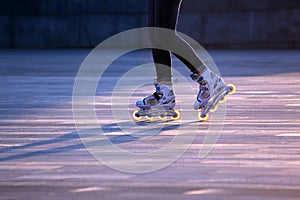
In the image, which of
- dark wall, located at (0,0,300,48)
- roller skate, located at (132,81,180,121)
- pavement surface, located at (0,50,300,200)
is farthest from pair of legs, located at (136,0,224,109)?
dark wall, located at (0,0,300,48)

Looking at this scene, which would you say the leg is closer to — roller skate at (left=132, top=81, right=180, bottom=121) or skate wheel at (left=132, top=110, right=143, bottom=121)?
roller skate at (left=132, top=81, right=180, bottom=121)

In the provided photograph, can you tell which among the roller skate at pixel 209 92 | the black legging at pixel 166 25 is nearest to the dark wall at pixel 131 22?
the black legging at pixel 166 25

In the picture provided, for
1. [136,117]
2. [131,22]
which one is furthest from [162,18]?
[131,22]

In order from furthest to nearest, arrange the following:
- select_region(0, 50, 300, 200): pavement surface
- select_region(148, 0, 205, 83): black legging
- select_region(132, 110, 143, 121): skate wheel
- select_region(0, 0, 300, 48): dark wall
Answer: select_region(0, 0, 300, 48): dark wall, select_region(132, 110, 143, 121): skate wheel, select_region(148, 0, 205, 83): black legging, select_region(0, 50, 300, 200): pavement surface

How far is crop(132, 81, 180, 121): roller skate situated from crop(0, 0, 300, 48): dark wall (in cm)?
1088

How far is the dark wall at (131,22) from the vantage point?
17.6 metres

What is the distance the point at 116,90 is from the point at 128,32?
8755mm

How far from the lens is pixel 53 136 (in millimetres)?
5785

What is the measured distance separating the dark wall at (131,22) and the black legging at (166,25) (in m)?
10.9

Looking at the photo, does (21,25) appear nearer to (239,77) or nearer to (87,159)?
(239,77)

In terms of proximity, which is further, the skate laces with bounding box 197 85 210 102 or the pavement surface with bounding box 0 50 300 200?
the skate laces with bounding box 197 85 210 102

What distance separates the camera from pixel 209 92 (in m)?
6.61

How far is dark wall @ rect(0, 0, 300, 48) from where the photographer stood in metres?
17.6

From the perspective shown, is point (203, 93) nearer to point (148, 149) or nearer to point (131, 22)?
point (148, 149)
